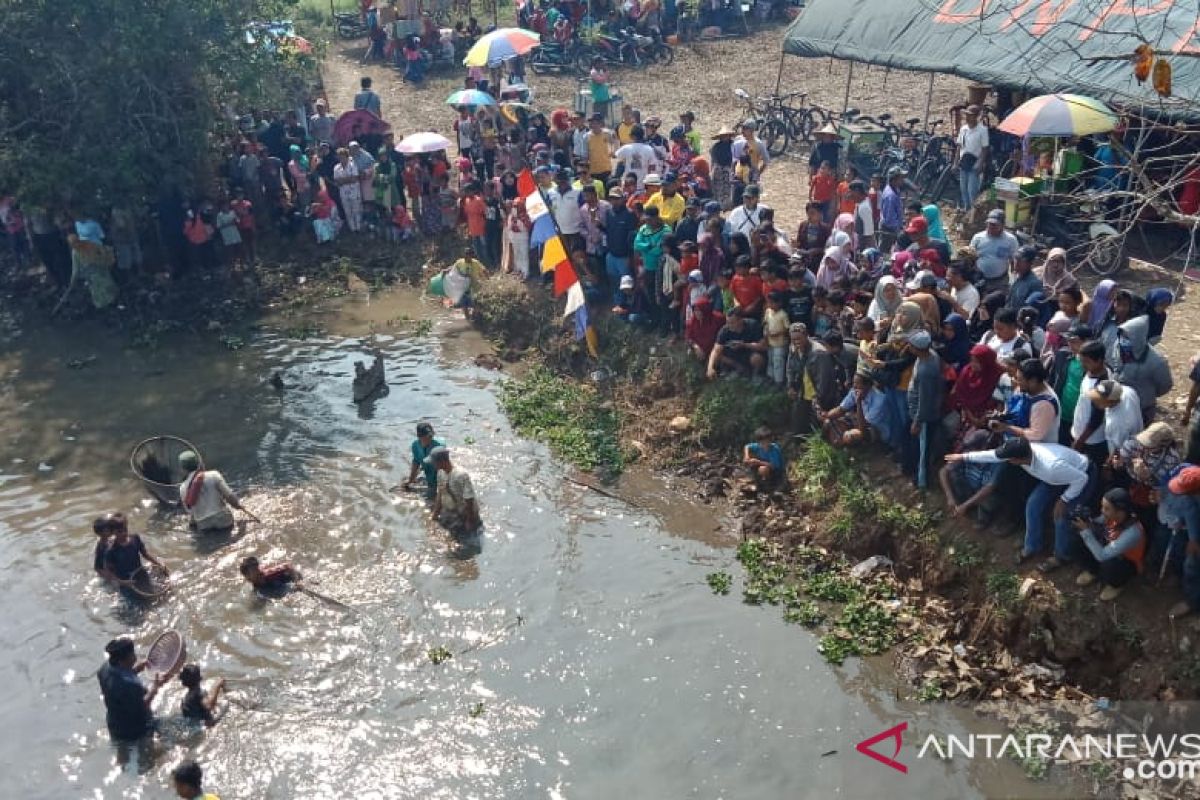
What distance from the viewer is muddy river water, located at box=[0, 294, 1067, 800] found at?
351 inches

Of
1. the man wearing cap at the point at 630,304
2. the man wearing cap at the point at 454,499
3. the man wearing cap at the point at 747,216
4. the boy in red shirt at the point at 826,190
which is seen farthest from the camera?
the boy in red shirt at the point at 826,190

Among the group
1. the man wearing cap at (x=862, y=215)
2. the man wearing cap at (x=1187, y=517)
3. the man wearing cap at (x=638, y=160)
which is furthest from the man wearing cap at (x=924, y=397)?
the man wearing cap at (x=638, y=160)

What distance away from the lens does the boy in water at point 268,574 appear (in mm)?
11070

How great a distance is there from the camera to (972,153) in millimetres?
16453

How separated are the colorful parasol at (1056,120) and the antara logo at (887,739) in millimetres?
8685

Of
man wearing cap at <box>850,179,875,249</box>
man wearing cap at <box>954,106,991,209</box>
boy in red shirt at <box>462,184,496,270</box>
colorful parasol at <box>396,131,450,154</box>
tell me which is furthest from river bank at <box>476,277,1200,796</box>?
colorful parasol at <box>396,131,450,154</box>

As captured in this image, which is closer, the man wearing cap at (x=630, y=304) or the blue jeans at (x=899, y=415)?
A: the blue jeans at (x=899, y=415)

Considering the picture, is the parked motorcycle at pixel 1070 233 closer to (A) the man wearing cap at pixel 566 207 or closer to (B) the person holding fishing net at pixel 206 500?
(A) the man wearing cap at pixel 566 207

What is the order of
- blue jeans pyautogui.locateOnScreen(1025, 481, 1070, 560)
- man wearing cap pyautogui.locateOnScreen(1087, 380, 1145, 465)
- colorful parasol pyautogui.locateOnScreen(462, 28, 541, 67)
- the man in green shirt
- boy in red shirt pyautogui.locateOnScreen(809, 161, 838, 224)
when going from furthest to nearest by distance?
colorful parasol pyautogui.locateOnScreen(462, 28, 541, 67) → boy in red shirt pyautogui.locateOnScreen(809, 161, 838, 224) → the man in green shirt → blue jeans pyautogui.locateOnScreen(1025, 481, 1070, 560) → man wearing cap pyautogui.locateOnScreen(1087, 380, 1145, 465)

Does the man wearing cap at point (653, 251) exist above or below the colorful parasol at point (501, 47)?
below

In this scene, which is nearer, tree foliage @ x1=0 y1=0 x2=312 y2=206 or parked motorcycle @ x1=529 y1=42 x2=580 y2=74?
tree foliage @ x1=0 y1=0 x2=312 y2=206

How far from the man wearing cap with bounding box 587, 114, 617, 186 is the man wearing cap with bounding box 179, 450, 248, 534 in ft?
28.9

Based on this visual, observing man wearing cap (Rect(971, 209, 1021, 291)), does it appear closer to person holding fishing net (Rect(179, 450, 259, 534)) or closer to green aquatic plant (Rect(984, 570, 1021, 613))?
green aquatic plant (Rect(984, 570, 1021, 613))

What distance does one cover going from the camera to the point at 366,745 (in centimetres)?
927
